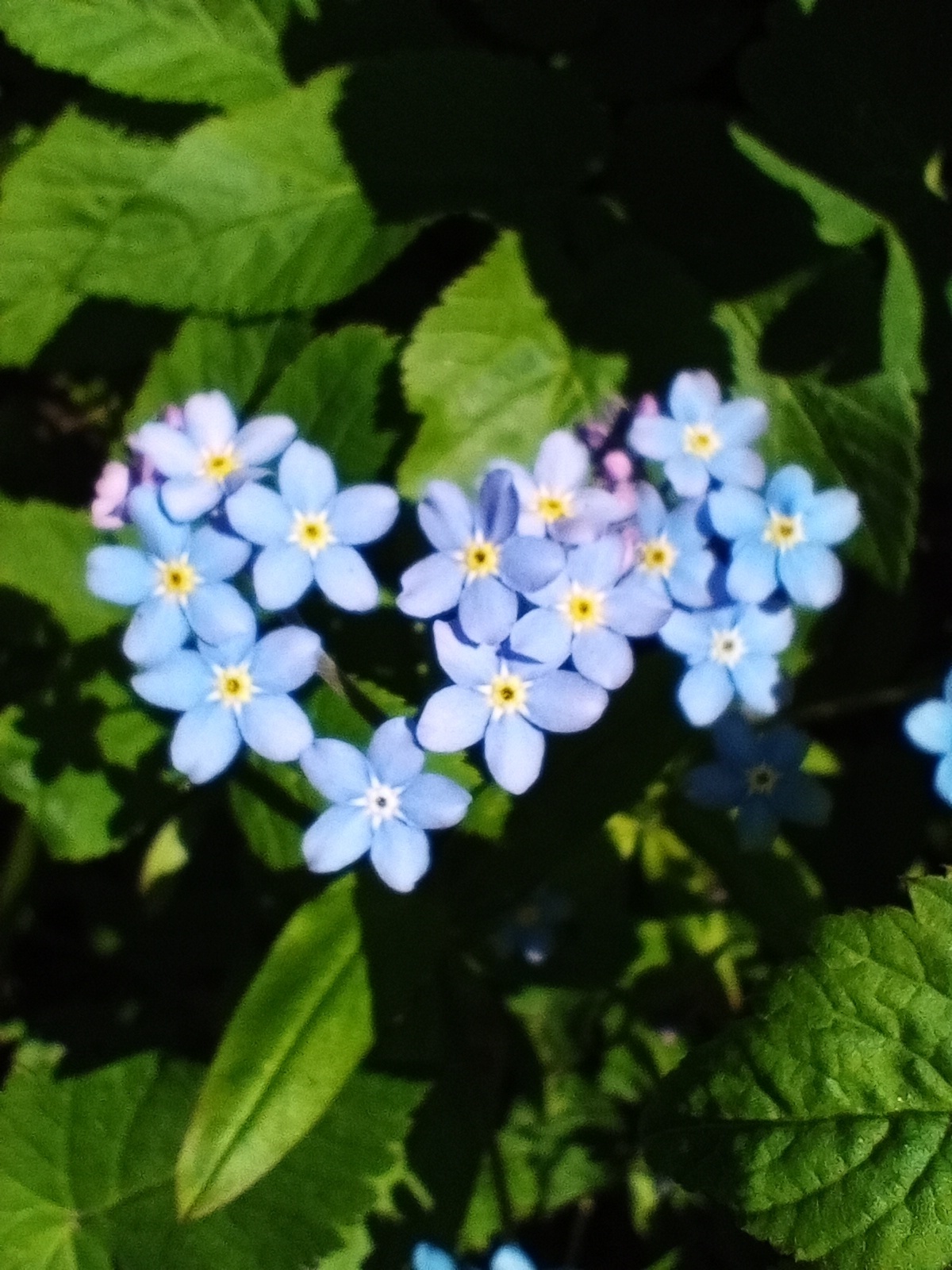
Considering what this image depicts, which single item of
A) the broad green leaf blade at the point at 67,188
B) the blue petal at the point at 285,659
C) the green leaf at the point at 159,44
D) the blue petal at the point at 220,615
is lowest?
the blue petal at the point at 285,659

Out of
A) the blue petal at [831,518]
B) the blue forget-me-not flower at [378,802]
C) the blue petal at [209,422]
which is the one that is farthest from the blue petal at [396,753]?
the blue petal at [831,518]

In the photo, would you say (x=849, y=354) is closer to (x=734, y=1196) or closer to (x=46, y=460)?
(x=734, y=1196)

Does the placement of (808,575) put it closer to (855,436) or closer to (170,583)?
(855,436)

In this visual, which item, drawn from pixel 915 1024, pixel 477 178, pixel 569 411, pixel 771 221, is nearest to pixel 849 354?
pixel 771 221

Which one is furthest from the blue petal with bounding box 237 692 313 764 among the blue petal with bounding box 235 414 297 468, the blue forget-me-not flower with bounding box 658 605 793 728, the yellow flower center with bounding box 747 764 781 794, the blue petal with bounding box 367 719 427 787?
the yellow flower center with bounding box 747 764 781 794

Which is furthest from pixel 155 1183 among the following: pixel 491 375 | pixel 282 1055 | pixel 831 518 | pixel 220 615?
pixel 831 518

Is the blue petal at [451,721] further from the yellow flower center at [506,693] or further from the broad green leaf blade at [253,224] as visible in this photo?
the broad green leaf blade at [253,224]
